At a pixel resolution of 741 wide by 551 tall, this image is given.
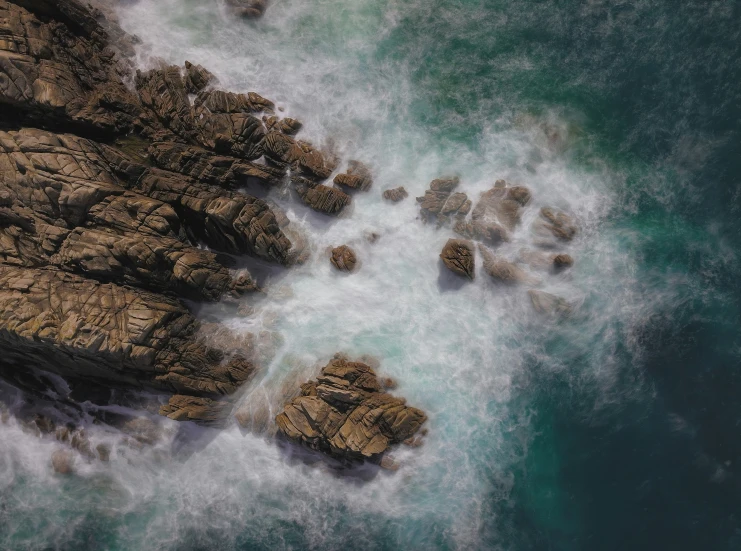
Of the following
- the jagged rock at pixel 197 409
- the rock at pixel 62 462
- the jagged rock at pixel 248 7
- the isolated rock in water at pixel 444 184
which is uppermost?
the jagged rock at pixel 248 7

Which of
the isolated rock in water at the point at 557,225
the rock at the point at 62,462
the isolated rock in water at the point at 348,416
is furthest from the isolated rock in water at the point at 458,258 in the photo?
the rock at the point at 62,462

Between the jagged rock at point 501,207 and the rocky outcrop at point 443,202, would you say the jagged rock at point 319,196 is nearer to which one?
the rocky outcrop at point 443,202

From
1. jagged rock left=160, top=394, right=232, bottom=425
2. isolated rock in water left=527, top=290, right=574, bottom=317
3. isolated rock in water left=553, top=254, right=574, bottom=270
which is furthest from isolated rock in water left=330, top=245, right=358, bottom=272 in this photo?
isolated rock in water left=553, top=254, right=574, bottom=270

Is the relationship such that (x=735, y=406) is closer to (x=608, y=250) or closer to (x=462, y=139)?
(x=608, y=250)

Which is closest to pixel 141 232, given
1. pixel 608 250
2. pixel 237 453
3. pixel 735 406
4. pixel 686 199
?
pixel 237 453

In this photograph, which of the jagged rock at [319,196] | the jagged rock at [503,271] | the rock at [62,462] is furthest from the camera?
the jagged rock at [319,196]

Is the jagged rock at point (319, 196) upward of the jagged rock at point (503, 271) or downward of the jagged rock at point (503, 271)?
downward

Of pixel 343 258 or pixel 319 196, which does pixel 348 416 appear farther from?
pixel 319 196
